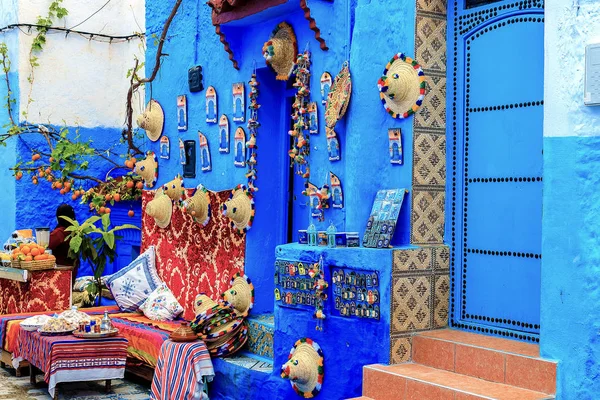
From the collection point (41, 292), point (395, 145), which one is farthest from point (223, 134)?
point (395, 145)

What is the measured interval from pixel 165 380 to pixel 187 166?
9.79ft

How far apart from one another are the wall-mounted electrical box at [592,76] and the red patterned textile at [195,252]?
4744 mm

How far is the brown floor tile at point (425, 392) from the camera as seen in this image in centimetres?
593

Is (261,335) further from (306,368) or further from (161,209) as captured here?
(161,209)

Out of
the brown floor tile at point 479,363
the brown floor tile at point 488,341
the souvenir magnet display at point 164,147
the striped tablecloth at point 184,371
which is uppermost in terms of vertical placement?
the souvenir magnet display at point 164,147

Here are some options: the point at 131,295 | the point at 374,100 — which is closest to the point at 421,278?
the point at 374,100

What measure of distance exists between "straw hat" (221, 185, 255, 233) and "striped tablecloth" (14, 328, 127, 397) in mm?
1664

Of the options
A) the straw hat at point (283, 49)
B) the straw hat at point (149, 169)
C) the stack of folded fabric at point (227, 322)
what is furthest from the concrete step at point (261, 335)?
the straw hat at point (149, 169)

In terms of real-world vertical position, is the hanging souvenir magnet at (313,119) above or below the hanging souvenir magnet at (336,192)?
above

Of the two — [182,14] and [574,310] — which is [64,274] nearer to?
[182,14]

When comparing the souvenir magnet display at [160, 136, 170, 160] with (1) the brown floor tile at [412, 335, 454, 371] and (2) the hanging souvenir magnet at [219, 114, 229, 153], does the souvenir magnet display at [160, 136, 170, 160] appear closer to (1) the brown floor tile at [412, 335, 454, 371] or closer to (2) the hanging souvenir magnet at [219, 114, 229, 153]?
(2) the hanging souvenir magnet at [219, 114, 229, 153]

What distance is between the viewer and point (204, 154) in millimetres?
10289

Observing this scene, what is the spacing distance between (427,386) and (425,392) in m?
0.05

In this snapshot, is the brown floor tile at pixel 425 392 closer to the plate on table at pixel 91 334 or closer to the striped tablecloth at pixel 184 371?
the striped tablecloth at pixel 184 371
